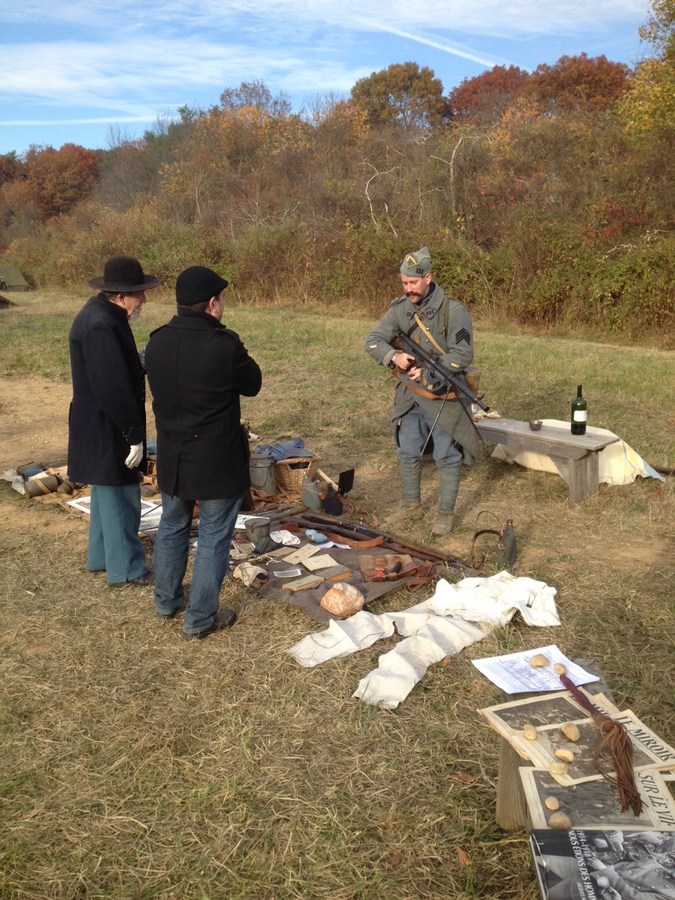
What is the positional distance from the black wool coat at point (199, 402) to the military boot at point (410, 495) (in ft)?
7.67

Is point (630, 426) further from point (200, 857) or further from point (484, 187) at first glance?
point (484, 187)

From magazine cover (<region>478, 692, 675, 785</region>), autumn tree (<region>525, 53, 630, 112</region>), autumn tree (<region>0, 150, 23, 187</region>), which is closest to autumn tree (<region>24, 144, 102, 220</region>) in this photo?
autumn tree (<region>0, 150, 23, 187</region>)

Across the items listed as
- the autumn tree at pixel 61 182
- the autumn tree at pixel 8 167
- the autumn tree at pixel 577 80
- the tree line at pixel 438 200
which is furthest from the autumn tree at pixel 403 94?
the autumn tree at pixel 8 167

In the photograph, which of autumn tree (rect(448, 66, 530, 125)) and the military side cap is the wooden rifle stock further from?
autumn tree (rect(448, 66, 530, 125))

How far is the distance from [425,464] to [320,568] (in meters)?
3.01

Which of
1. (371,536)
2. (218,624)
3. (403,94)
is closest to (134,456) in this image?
(218,624)

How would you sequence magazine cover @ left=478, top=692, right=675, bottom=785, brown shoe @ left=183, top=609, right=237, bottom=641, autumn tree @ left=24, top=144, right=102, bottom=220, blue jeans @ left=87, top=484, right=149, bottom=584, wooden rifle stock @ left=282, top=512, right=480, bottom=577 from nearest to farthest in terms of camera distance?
magazine cover @ left=478, top=692, right=675, bottom=785, brown shoe @ left=183, top=609, right=237, bottom=641, blue jeans @ left=87, top=484, right=149, bottom=584, wooden rifle stock @ left=282, top=512, right=480, bottom=577, autumn tree @ left=24, top=144, right=102, bottom=220

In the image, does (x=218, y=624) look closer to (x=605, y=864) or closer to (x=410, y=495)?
(x=410, y=495)

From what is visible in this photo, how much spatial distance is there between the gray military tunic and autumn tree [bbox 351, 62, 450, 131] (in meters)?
38.1

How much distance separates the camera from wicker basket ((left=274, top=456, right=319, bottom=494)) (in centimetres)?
675

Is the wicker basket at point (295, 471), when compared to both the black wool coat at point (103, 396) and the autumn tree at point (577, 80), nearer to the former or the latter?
the black wool coat at point (103, 396)

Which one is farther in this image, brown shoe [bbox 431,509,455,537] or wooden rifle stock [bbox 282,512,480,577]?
brown shoe [bbox 431,509,455,537]

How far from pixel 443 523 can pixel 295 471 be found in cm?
148

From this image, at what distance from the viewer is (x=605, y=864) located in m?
2.29
